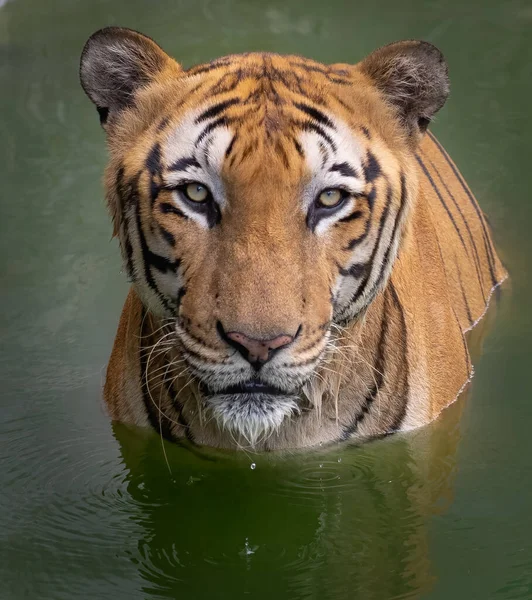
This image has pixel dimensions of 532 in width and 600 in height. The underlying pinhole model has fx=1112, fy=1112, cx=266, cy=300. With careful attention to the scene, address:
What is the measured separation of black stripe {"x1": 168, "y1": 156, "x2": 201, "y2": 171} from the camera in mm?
Answer: 2607

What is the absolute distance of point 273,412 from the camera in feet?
8.47

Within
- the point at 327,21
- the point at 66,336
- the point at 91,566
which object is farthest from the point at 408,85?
the point at 327,21

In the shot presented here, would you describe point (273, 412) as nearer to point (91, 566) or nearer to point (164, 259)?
point (164, 259)

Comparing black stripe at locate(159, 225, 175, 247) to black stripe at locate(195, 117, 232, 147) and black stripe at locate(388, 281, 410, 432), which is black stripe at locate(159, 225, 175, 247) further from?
black stripe at locate(388, 281, 410, 432)

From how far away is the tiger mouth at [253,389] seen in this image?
99.4 inches

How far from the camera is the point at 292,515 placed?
119 inches

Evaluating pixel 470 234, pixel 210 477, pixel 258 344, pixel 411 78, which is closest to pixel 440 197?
pixel 470 234

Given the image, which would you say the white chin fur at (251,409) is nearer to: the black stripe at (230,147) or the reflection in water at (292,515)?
the reflection in water at (292,515)

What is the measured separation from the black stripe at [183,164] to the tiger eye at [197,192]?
0.05m

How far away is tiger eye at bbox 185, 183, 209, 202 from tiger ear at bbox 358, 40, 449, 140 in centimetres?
58

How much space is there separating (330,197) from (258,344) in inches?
16.7

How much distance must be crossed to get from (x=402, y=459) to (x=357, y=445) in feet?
0.51

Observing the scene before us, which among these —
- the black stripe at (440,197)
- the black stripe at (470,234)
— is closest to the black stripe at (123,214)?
the black stripe at (440,197)

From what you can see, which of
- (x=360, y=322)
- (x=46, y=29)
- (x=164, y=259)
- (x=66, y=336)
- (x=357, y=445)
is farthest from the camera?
(x=46, y=29)
